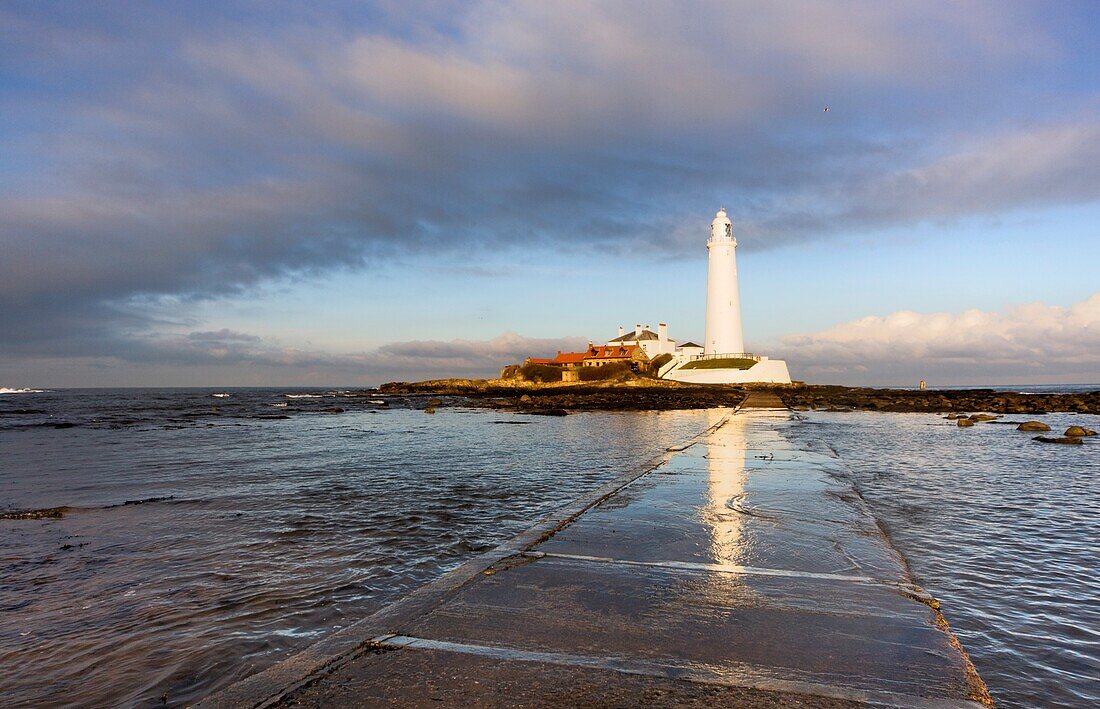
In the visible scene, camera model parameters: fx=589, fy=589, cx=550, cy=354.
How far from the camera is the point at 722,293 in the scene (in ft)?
230

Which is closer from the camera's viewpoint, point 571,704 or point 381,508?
point 571,704

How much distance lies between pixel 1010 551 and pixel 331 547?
764 centimetres

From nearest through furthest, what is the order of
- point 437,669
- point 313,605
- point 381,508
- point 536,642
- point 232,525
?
point 437,669 < point 536,642 < point 313,605 < point 232,525 < point 381,508

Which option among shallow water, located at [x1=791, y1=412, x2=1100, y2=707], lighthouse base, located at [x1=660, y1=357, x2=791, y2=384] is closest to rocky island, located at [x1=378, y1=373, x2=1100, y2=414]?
lighthouse base, located at [x1=660, y1=357, x2=791, y2=384]

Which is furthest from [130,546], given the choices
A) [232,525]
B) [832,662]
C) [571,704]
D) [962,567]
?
[962,567]

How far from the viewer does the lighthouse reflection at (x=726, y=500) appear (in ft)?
18.9

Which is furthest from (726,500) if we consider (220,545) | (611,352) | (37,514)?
(611,352)

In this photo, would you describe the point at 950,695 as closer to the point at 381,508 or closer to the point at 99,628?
the point at 99,628

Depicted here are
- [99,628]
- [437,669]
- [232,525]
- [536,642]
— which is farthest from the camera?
[232,525]

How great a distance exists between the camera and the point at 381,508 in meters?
9.43

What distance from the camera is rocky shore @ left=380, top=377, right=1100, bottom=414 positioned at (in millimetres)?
41906

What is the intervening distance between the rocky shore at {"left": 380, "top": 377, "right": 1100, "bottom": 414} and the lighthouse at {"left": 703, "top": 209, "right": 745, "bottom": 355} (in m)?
6.64

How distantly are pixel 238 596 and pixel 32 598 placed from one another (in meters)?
2.02

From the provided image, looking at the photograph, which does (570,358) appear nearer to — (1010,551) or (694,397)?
(694,397)
